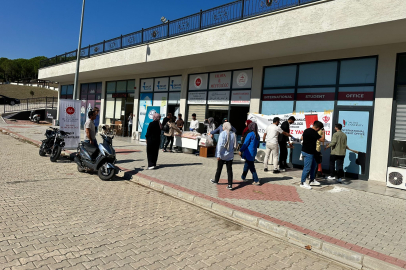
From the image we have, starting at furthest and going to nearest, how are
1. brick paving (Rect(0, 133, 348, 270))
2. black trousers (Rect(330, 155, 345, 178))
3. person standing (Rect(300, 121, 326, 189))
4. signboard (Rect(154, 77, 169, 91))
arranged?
signboard (Rect(154, 77, 169, 91))
black trousers (Rect(330, 155, 345, 178))
person standing (Rect(300, 121, 326, 189))
brick paving (Rect(0, 133, 348, 270))

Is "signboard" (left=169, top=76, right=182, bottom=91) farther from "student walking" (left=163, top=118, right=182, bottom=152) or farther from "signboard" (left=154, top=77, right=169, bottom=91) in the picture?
"student walking" (left=163, top=118, right=182, bottom=152)

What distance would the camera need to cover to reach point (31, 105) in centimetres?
3562

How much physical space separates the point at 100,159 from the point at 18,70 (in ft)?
374

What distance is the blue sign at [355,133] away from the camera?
9320 millimetres

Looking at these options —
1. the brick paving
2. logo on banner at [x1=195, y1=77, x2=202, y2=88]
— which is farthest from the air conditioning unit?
logo on banner at [x1=195, y1=77, x2=202, y2=88]

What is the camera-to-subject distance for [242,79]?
1305 cm

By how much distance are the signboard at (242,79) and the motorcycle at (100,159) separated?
682cm

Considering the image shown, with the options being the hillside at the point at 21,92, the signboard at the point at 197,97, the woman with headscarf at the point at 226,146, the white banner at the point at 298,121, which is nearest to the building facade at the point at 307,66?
the signboard at the point at 197,97

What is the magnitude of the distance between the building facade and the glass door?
0.03 meters

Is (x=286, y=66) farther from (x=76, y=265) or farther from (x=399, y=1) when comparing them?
(x=76, y=265)

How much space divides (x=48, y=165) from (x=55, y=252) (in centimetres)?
652

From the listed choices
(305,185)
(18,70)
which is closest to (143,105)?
(305,185)

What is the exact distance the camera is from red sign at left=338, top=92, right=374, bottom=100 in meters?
9.28

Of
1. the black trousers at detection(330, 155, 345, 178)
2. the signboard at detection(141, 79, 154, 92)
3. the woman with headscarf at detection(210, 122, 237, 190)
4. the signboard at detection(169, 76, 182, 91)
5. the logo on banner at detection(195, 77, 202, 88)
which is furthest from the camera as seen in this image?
the signboard at detection(141, 79, 154, 92)
